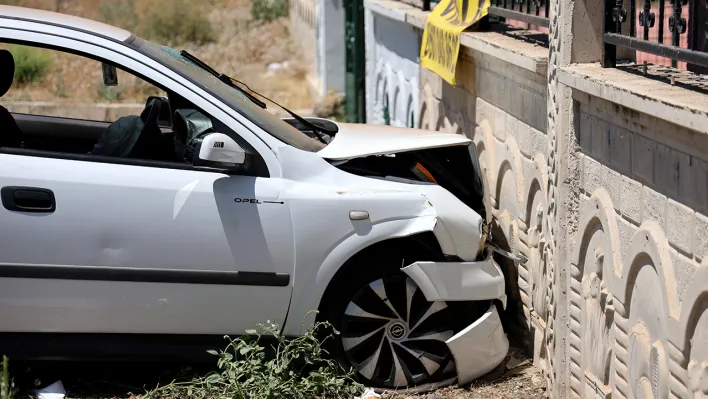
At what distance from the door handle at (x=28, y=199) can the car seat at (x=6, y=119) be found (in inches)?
19.6

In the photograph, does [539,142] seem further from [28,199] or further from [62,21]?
[28,199]

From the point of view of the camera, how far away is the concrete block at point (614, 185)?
4.38 meters

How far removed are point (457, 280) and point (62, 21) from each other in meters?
2.29

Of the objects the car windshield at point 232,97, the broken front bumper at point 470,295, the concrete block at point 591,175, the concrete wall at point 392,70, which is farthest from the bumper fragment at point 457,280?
the concrete wall at point 392,70

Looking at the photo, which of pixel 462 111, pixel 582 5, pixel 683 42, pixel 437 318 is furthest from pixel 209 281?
pixel 683 42

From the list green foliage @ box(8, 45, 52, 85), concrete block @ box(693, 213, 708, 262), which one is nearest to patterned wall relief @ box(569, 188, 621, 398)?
concrete block @ box(693, 213, 708, 262)

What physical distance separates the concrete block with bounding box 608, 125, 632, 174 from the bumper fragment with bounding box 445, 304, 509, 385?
1252 mm

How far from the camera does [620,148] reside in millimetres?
4359

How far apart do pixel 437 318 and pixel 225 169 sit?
1.29 meters

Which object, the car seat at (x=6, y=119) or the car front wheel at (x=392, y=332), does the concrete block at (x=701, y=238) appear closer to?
the car front wheel at (x=392, y=332)

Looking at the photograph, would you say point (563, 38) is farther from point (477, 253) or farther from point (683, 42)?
point (683, 42)

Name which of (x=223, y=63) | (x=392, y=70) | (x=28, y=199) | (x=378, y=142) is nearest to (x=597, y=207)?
(x=378, y=142)

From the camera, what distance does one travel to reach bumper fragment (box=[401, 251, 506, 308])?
17.1 feet

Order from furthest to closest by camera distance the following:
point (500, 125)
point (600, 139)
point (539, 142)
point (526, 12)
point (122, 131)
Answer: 1. point (526, 12)
2. point (500, 125)
3. point (539, 142)
4. point (122, 131)
5. point (600, 139)
